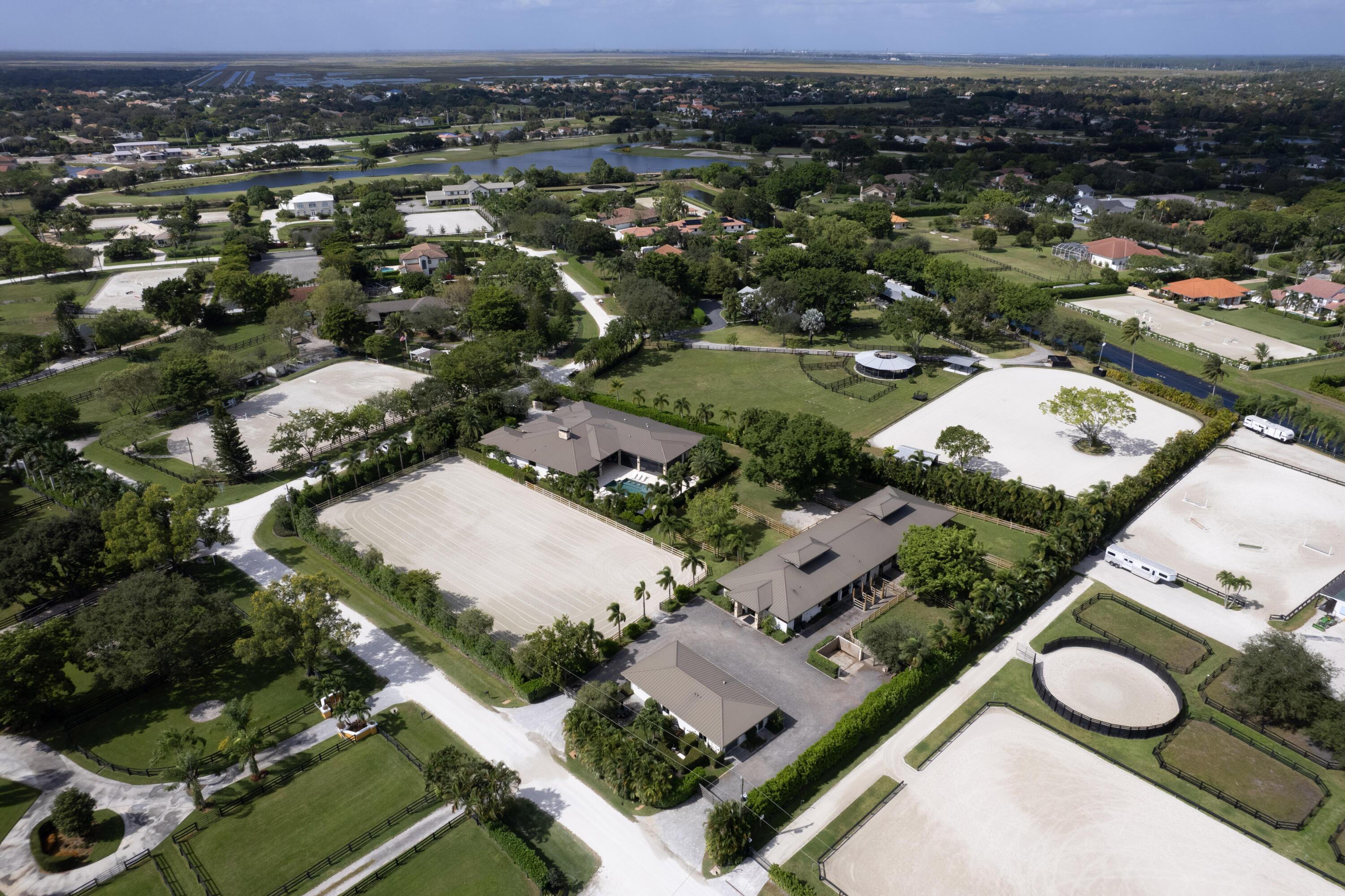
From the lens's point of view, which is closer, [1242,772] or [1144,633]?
[1242,772]

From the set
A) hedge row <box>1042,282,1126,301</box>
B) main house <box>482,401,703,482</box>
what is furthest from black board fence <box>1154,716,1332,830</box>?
hedge row <box>1042,282,1126,301</box>

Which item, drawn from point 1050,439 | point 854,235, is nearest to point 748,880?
point 1050,439

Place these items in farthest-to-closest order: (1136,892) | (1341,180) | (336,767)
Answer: (1341,180)
(336,767)
(1136,892)

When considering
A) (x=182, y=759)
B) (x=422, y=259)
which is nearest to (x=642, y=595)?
(x=182, y=759)

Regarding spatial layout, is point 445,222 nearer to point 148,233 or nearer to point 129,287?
point 148,233

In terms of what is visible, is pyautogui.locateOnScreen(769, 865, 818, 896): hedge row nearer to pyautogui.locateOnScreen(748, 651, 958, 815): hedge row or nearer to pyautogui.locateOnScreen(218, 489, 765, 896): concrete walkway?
pyautogui.locateOnScreen(218, 489, 765, 896): concrete walkway

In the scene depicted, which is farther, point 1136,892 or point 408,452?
point 408,452

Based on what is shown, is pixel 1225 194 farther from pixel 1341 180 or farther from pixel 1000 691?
pixel 1000 691
